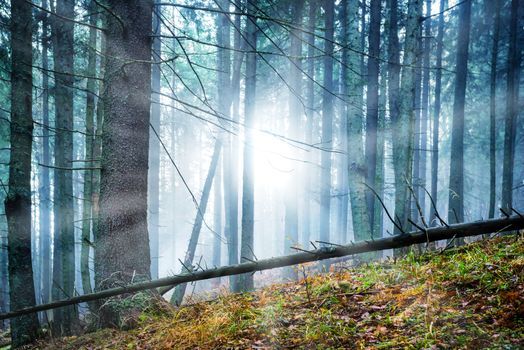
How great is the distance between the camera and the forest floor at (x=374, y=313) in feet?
6.89

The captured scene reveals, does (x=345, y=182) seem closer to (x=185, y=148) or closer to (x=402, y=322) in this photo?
(x=185, y=148)

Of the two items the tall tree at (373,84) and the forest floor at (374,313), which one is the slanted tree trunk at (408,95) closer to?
the tall tree at (373,84)

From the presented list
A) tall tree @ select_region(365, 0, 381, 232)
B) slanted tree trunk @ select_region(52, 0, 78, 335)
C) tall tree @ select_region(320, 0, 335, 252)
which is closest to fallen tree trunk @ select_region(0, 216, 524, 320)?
slanted tree trunk @ select_region(52, 0, 78, 335)

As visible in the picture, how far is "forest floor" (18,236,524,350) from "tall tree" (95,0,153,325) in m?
0.69

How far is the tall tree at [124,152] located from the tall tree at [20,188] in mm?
3278

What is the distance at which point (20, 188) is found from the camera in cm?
614

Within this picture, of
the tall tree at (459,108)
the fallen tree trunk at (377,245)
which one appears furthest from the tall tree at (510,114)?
the fallen tree trunk at (377,245)

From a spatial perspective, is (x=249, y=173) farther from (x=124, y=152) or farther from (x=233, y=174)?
(x=124, y=152)

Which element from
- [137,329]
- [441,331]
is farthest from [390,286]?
[137,329]

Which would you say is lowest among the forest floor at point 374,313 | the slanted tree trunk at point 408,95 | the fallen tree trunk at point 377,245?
the forest floor at point 374,313

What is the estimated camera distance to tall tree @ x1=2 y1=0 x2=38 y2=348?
5.80m

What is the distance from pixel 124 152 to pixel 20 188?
384 centimetres

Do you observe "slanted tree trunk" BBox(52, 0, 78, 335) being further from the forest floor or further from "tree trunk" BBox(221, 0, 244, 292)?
the forest floor

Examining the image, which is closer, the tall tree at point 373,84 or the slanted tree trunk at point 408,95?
the slanted tree trunk at point 408,95
